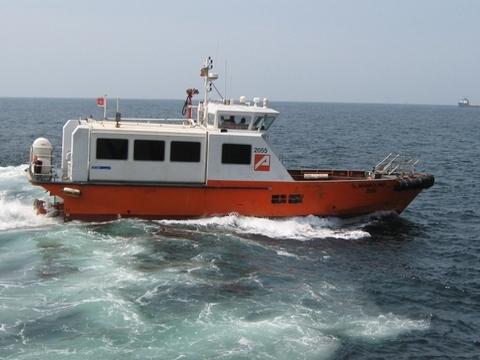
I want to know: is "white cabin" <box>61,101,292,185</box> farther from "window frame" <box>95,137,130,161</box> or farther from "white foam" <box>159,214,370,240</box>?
"white foam" <box>159,214,370,240</box>

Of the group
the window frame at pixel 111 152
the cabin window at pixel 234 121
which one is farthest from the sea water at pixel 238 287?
the cabin window at pixel 234 121

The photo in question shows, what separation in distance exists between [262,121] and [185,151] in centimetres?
256

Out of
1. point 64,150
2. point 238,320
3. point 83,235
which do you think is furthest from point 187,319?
point 64,150

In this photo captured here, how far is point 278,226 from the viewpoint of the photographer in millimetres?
18203

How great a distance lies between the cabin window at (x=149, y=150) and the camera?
58.1 ft

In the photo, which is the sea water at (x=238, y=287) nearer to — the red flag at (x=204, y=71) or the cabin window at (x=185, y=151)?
the cabin window at (x=185, y=151)

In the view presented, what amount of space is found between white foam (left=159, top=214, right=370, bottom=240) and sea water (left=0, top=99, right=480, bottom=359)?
44 mm

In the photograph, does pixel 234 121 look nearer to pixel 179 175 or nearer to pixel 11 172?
pixel 179 175

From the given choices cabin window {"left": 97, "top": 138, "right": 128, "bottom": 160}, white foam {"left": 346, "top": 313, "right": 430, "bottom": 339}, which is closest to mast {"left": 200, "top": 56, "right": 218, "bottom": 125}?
cabin window {"left": 97, "top": 138, "right": 128, "bottom": 160}

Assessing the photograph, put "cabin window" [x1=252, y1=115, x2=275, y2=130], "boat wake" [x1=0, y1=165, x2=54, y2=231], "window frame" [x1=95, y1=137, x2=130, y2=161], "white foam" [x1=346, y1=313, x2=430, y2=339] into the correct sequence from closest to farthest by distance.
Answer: "white foam" [x1=346, y1=313, x2=430, y2=339] < "boat wake" [x1=0, y1=165, x2=54, y2=231] < "window frame" [x1=95, y1=137, x2=130, y2=161] < "cabin window" [x1=252, y1=115, x2=275, y2=130]

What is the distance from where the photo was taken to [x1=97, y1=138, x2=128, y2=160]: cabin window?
1758 centimetres

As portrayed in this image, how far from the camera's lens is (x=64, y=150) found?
18359 millimetres

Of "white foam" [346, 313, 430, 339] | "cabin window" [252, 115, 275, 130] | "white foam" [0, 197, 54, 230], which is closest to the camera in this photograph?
"white foam" [346, 313, 430, 339]

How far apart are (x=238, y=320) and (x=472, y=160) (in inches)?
1219
